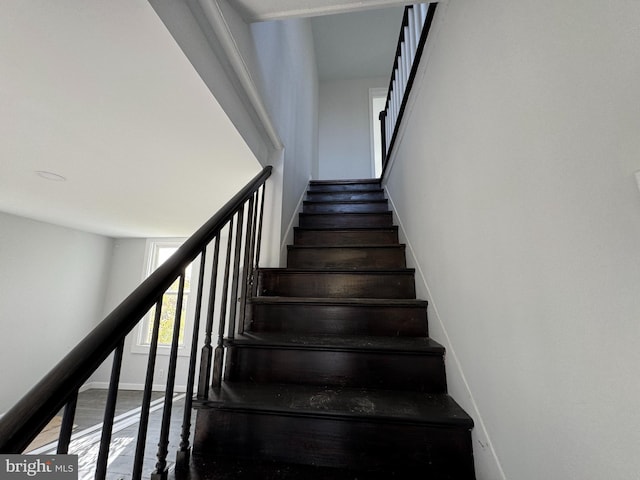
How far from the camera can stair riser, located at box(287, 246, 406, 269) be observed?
201 cm

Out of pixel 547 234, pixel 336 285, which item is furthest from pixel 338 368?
pixel 547 234

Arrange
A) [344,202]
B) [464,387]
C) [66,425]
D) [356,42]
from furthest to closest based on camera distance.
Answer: [356,42]
[344,202]
[464,387]
[66,425]

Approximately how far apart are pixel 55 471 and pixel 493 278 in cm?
114

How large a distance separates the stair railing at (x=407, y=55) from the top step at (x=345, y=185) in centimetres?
51

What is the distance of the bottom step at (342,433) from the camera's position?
3.19 ft

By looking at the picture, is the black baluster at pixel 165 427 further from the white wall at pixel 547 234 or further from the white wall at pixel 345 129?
the white wall at pixel 345 129

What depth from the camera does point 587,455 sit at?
0.55m

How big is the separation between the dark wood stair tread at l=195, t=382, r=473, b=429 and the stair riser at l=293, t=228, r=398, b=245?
1297mm

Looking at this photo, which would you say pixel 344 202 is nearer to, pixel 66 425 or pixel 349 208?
pixel 349 208

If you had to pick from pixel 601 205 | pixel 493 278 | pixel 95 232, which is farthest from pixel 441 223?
pixel 95 232

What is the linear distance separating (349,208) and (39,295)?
3.83 m

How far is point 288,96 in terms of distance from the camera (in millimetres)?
2377

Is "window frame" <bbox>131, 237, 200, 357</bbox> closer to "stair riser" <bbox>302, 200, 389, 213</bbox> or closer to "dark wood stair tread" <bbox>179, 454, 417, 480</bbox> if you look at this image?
"stair riser" <bbox>302, 200, 389, 213</bbox>

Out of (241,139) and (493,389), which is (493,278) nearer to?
(493,389)
